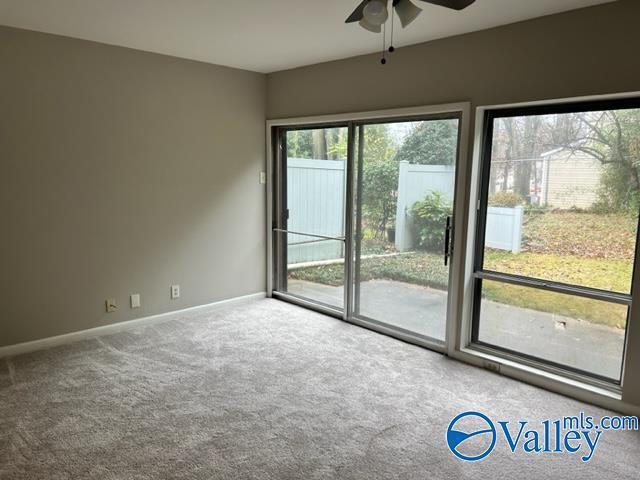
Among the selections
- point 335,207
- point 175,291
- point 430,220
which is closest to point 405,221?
point 430,220

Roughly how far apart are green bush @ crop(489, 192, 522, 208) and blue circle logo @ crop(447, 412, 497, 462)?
147 centimetres

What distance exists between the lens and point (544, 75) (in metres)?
2.91

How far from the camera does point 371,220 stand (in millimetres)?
4168

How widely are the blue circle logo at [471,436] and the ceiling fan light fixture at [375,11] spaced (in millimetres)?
2197

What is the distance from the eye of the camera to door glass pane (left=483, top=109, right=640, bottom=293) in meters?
2.83

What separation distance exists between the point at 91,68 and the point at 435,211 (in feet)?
9.74

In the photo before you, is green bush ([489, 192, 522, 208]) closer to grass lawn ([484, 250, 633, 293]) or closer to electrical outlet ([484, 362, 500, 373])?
grass lawn ([484, 250, 633, 293])

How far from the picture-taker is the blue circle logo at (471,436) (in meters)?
2.40

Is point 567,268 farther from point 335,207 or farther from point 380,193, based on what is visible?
point 335,207

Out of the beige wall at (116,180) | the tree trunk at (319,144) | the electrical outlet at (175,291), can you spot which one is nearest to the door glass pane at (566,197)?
the tree trunk at (319,144)

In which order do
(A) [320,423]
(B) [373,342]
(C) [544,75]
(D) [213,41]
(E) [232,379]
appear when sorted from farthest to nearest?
(B) [373,342]
(D) [213,41]
(E) [232,379]
(C) [544,75]
(A) [320,423]

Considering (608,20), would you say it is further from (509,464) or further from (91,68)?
(91,68)

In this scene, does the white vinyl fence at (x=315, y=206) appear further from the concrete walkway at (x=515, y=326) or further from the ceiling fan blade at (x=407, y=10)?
the ceiling fan blade at (x=407, y=10)

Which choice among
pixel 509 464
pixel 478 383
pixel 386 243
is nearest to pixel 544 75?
pixel 386 243
